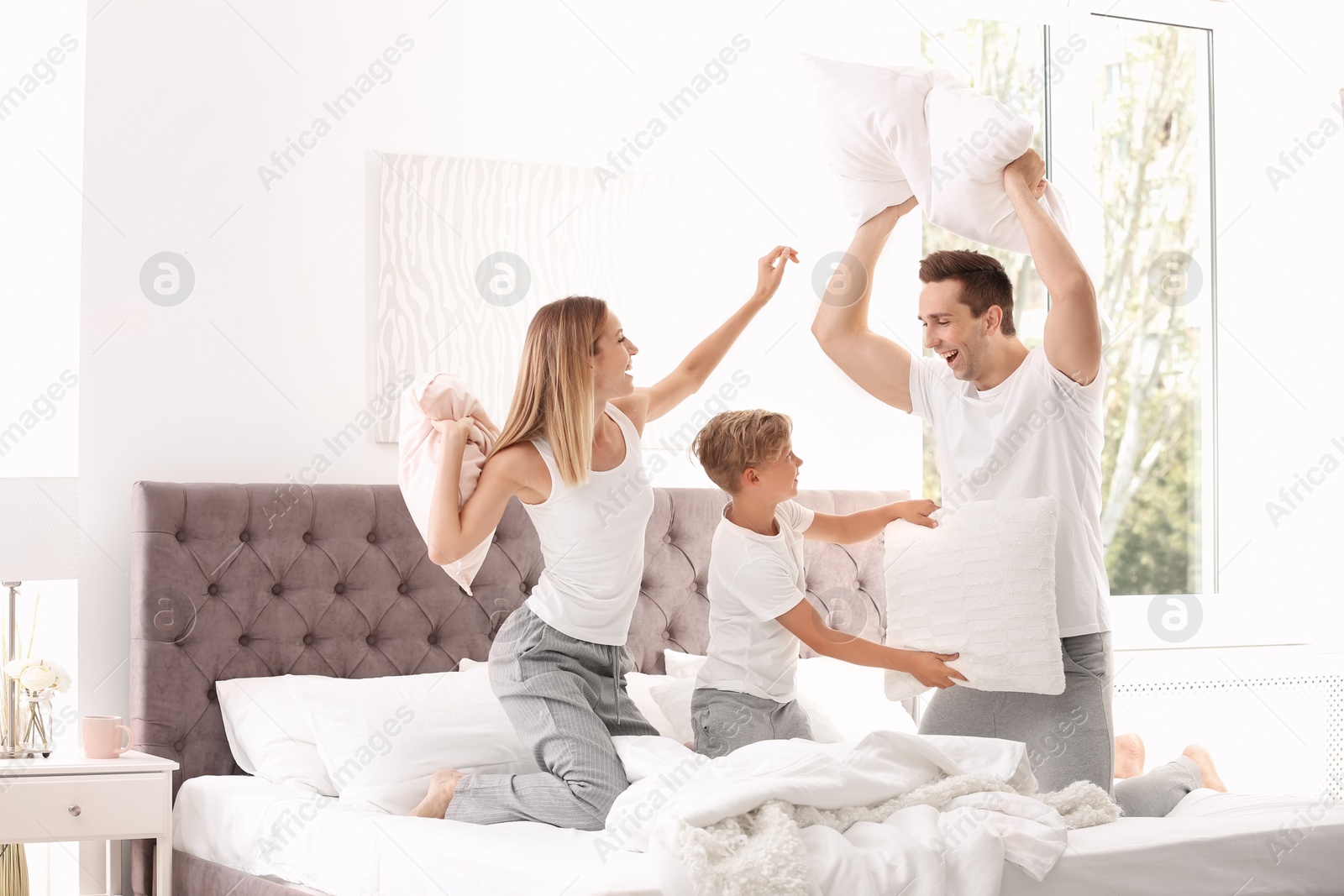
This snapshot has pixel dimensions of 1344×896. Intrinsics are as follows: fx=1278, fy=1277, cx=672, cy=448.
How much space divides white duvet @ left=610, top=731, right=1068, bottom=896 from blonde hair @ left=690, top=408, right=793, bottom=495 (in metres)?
0.64

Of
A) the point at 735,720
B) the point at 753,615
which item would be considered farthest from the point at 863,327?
the point at 735,720

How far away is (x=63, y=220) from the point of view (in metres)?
3.16

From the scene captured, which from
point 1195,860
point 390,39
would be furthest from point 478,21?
point 1195,860

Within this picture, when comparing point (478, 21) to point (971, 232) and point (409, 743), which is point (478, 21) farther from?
point (409, 743)

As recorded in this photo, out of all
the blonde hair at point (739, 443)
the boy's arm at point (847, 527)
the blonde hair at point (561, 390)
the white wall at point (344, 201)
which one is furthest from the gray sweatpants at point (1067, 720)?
the white wall at point (344, 201)

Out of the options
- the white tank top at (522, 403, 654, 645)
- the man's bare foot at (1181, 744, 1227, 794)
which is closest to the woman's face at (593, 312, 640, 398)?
the white tank top at (522, 403, 654, 645)

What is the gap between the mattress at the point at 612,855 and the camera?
6.21 feet

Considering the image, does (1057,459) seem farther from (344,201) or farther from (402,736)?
(344,201)

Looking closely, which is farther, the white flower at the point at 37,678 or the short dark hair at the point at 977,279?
the white flower at the point at 37,678

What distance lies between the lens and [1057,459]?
233 cm

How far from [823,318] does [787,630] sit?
0.66m

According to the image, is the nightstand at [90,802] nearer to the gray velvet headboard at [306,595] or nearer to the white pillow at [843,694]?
the gray velvet headboard at [306,595]

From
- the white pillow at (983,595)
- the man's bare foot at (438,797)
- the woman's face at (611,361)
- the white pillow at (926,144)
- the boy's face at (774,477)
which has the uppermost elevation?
the white pillow at (926,144)

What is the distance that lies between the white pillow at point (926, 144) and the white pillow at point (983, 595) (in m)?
0.58
